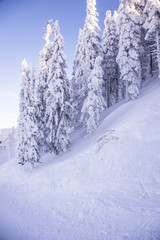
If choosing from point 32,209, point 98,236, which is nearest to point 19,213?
point 32,209

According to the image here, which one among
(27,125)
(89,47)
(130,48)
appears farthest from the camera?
(89,47)

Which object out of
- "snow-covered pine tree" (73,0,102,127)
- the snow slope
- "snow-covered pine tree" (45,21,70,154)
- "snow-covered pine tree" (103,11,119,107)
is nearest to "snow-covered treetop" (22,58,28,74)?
"snow-covered pine tree" (45,21,70,154)

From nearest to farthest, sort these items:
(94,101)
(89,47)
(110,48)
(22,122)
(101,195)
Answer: (101,195), (22,122), (94,101), (89,47), (110,48)

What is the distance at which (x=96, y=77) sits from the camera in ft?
69.9

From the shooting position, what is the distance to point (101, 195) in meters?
9.99

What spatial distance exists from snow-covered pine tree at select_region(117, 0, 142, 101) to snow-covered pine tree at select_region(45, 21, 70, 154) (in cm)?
843

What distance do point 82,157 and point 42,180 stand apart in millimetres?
4089

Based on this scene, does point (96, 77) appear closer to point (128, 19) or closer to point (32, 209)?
point (128, 19)

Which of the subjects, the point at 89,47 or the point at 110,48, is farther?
the point at 110,48

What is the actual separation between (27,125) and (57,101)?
450 cm

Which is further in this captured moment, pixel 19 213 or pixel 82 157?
pixel 82 157

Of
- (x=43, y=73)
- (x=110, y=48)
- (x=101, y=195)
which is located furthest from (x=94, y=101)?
(x=110, y=48)

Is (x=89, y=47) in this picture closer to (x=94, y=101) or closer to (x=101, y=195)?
(x=94, y=101)

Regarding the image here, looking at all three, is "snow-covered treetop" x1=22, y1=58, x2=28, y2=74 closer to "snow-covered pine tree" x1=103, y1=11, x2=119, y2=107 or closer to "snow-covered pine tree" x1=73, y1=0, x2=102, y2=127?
"snow-covered pine tree" x1=73, y1=0, x2=102, y2=127
